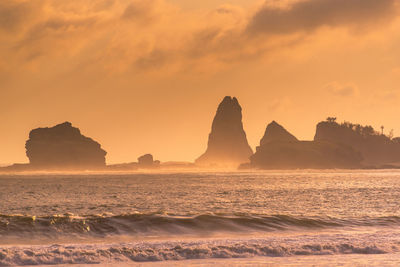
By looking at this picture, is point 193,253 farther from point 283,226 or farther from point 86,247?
point 283,226

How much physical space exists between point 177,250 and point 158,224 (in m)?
9.70

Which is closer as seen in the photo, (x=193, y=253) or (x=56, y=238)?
(x=193, y=253)

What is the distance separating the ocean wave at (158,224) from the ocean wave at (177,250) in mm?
6248

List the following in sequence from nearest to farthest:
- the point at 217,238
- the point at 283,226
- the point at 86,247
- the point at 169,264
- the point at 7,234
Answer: the point at 169,264, the point at 86,247, the point at 217,238, the point at 7,234, the point at 283,226

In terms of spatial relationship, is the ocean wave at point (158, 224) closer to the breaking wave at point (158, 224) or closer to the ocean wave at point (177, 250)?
the breaking wave at point (158, 224)

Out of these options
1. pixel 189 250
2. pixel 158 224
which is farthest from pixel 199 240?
pixel 158 224

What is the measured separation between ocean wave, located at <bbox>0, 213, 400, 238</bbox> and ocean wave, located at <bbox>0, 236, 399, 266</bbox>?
246 inches

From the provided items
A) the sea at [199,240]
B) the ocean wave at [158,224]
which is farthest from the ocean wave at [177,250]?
the ocean wave at [158,224]

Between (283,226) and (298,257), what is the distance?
11.2 meters

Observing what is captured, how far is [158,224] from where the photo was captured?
32.7 metres

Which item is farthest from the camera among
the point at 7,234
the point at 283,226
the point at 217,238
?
the point at 283,226

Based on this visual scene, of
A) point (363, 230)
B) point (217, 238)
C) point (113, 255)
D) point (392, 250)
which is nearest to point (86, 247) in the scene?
point (113, 255)

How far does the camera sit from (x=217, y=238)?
28016 mm

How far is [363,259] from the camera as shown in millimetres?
21328
